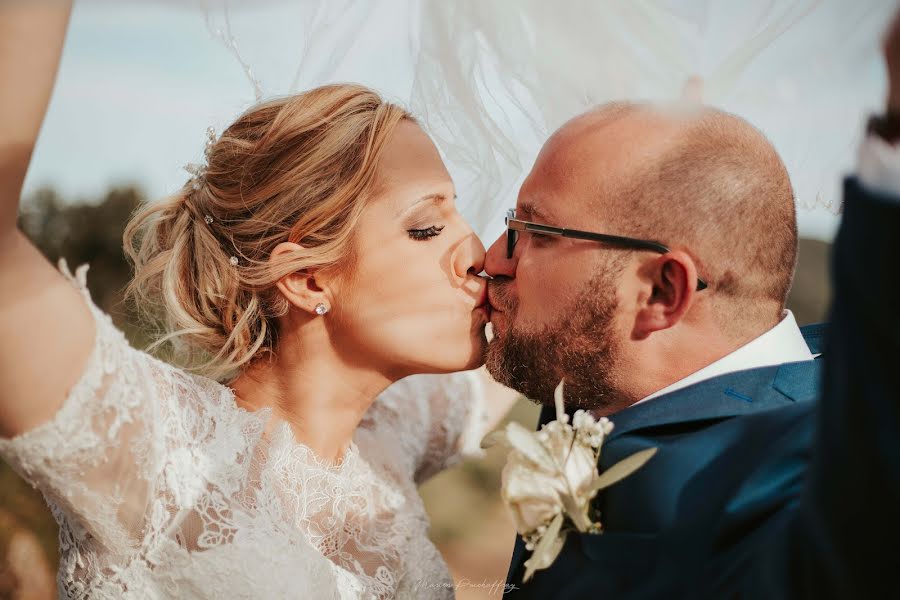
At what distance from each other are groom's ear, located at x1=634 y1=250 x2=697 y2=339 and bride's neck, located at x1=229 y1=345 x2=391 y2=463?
3.98 feet

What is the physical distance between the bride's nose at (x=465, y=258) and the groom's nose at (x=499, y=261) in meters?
0.05

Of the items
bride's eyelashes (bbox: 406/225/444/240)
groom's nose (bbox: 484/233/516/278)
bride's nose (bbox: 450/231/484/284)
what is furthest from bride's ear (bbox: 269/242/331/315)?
groom's nose (bbox: 484/233/516/278)

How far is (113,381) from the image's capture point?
212 centimetres

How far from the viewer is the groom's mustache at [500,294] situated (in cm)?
303

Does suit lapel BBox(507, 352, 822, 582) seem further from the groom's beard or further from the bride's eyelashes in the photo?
the bride's eyelashes

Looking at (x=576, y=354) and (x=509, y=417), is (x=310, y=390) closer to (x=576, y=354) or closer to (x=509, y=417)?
(x=576, y=354)

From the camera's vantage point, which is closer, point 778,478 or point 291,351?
point 778,478

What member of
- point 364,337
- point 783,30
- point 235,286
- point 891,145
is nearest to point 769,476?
point 891,145

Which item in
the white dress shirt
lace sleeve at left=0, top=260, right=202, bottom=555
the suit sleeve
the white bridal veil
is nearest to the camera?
the suit sleeve

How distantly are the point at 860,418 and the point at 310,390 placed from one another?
234 cm

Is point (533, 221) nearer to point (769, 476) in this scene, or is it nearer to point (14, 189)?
point (769, 476)

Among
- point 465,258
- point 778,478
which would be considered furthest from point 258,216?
point 778,478

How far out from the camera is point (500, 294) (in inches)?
122

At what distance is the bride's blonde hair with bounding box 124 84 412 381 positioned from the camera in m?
3.09
